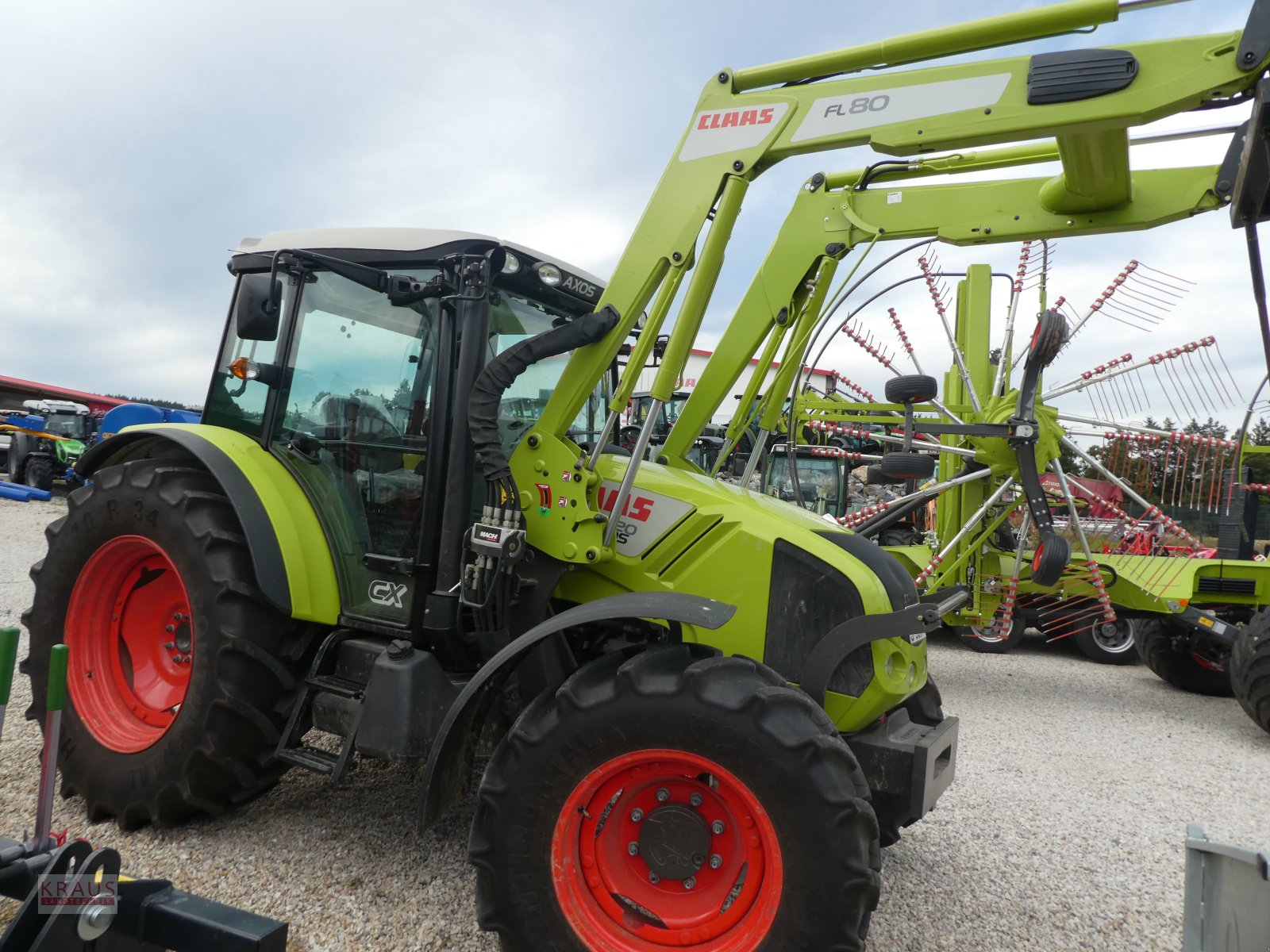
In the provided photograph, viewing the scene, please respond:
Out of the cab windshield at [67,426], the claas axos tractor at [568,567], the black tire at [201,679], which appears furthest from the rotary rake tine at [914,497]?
the cab windshield at [67,426]

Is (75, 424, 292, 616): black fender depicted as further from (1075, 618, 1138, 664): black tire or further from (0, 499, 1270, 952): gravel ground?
(1075, 618, 1138, 664): black tire

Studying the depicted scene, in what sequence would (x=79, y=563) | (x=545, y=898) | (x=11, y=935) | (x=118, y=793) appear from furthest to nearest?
(x=79, y=563), (x=118, y=793), (x=545, y=898), (x=11, y=935)

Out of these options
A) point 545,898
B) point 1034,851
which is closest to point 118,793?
point 545,898

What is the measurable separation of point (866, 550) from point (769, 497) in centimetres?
58

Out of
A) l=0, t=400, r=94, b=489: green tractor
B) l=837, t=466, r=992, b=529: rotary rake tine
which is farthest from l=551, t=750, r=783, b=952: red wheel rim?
l=0, t=400, r=94, b=489: green tractor

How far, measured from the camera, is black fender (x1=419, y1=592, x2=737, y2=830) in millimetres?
2477

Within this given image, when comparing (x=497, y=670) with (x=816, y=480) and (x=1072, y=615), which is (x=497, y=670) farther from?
(x=816, y=480)

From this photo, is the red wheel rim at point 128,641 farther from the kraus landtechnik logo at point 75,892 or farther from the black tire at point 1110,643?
the black tire at point 1110,643

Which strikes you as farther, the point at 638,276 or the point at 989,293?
the point at 989,293

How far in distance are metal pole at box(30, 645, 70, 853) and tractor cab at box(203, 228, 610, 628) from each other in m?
1.13

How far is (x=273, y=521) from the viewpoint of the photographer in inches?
126

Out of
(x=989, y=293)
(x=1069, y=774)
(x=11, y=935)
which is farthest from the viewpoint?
(x=989, y=293)

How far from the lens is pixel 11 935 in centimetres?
198

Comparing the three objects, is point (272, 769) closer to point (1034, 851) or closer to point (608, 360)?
point (608, 360)
